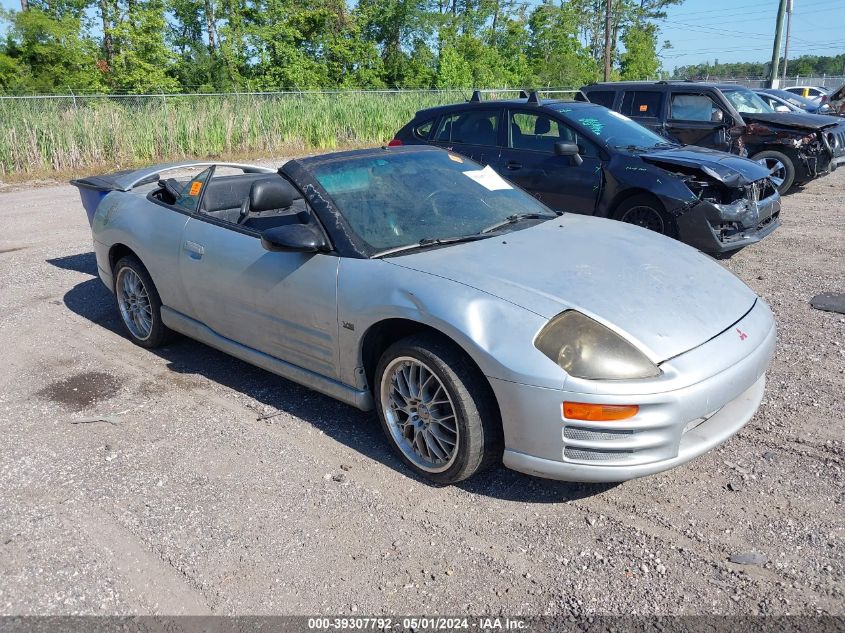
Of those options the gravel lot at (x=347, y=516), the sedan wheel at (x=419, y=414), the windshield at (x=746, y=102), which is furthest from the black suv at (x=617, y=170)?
the windshield at (x=746, y=102)

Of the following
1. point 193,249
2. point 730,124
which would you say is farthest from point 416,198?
point 730,124

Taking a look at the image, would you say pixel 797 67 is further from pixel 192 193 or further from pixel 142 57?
pixel 192 193

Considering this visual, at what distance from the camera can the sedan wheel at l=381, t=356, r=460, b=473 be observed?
3.41 meters

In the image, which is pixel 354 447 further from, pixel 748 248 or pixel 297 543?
pixel 748 248

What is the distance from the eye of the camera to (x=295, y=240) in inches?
150

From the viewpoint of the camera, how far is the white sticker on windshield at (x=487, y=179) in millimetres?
4582

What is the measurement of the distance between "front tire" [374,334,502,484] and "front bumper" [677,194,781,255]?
4438mm

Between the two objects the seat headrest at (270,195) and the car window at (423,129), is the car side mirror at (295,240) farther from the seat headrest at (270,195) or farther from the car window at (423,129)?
the car window at (423,129)

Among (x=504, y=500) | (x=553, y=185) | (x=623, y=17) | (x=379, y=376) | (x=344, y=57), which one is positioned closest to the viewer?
(x=504, y=500)

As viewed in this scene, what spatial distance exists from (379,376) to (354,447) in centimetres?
50

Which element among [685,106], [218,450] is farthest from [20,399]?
[685,106]

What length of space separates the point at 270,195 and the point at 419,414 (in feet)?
5.95

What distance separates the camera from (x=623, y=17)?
48.7m

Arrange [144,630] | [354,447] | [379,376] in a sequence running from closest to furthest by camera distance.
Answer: [144,630]
[379,376]
[354,447]
